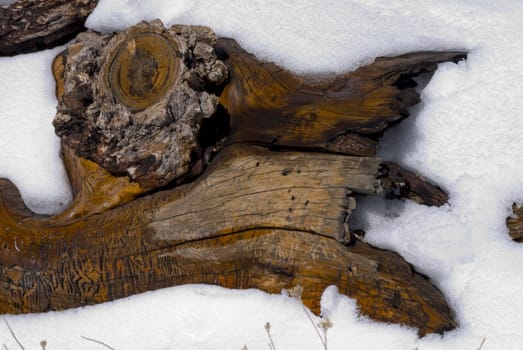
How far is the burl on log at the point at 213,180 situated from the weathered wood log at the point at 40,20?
55 centimetres

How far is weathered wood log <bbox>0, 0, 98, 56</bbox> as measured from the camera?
295 cm

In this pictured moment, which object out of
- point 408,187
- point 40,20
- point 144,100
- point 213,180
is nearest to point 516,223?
point 408,187

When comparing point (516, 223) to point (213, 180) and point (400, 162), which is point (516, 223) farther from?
point (213, 180)

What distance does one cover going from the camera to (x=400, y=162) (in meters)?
2.45

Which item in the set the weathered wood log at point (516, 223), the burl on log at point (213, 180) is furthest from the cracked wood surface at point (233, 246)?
the weathered wood log at point (516, 223)

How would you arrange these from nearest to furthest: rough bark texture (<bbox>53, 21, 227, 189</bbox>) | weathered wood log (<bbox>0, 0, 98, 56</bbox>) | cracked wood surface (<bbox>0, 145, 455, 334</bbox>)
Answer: cracked wood surface (<bbox>0, 145, 455, 334</bbox>) → rough bark texture (<bbox>53, 21, 227, 189</bbox>) → weathered wood log (<bbox>0, 0, 98, 56</bbox>)

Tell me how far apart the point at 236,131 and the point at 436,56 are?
960mm

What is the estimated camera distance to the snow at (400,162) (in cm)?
220

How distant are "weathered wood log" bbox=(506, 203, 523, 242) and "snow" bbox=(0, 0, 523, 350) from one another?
32mm

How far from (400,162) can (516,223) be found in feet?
1.74

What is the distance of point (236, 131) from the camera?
2443mm

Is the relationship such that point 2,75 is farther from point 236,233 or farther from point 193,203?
point 236,233

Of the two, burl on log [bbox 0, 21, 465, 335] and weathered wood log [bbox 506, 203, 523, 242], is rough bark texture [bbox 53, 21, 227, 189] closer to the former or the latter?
burl on log [bbox 0, 21, 465, 335]

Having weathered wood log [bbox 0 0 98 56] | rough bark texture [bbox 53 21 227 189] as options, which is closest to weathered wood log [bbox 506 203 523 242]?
rough bark texture [bbox 53 21 227 189]
